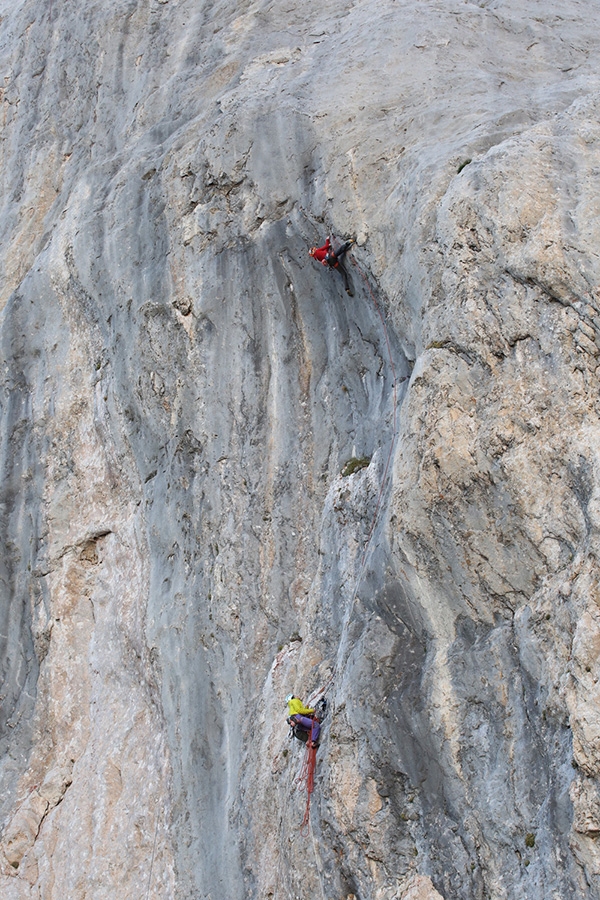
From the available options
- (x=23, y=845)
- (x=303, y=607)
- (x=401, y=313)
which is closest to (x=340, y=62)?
(x=401, y=313)

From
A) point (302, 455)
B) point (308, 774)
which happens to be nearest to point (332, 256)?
point (302, 455)

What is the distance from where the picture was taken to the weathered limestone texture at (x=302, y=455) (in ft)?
36.0

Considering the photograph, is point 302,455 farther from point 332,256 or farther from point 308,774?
point 308,774

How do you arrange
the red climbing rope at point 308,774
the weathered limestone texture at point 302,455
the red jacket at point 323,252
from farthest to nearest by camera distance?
the red jacket at point 323,252 → the red climbing rope at point 308,774 → the weathered limestone texture at point 302,455

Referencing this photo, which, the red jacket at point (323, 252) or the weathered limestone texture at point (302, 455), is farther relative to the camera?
the red jacket at point (323, 252)

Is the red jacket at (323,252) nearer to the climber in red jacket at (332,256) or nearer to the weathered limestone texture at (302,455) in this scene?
the climber in red jacket at (332,256)

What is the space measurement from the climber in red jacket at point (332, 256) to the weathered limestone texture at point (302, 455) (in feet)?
1.27

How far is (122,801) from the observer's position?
1702 cm

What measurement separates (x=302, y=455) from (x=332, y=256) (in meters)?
3.64

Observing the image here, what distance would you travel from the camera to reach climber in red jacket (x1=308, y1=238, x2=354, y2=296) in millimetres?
15509

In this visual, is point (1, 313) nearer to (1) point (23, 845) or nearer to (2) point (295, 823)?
(1) point (23, 845)

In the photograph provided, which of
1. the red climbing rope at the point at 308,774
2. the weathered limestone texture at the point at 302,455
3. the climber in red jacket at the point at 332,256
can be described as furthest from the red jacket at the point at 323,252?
the red climbing rope at the point at 308,774

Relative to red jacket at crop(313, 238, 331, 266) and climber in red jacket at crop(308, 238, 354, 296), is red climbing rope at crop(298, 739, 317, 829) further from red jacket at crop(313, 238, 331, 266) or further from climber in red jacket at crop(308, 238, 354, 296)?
red jacket at crop(313, 238, 331, 266)

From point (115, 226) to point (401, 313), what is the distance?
29.5 feet
